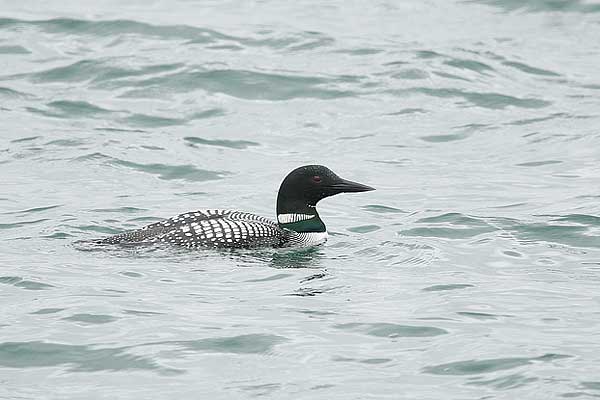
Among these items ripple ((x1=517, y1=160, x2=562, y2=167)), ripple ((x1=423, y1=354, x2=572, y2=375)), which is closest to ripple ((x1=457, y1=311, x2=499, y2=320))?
ripple ((x1=423, y1=354, x2=572, y2=375))

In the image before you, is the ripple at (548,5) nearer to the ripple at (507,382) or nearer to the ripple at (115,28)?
the ripple at (115,28)

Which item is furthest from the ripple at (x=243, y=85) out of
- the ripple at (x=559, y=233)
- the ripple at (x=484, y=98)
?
the ripple at (x=559, y=233)

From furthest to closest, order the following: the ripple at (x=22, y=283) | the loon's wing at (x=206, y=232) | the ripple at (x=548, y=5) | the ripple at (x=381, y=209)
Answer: the ripple at (x=548, y=5)
the ripple at (x=381, y=209)
the loon's wing at (x=206, y=232)
the ripple at (x=22, y=283)

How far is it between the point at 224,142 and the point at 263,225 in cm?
440

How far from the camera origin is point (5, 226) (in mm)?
11219

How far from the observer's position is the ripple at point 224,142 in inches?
581

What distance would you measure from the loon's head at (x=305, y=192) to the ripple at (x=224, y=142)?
3.82m

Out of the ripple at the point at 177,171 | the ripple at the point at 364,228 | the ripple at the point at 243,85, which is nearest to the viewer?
the ripple at the point at 364,228

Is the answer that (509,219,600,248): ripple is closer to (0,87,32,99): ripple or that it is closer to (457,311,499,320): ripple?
(457,311,499,320): ripple

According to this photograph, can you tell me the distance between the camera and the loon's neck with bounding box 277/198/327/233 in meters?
10.9

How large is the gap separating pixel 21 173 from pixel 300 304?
5.14 metres

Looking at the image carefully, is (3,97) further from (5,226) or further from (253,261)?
(253,261)

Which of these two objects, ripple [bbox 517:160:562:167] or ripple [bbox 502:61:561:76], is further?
ripple [bbox 502:61:561:76]

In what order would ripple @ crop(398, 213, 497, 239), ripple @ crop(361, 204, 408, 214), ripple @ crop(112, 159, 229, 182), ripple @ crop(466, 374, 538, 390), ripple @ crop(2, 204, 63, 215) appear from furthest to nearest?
ripple @ crop(112, 159, 229, 182) < ripple @ crop(361, 204, 408, 214) < ripple @ crop(2, 204, 63, 215) < ripple @ crop(398, 213, 497, 239) < ripple @ crop(466, 374, 538, 390)
